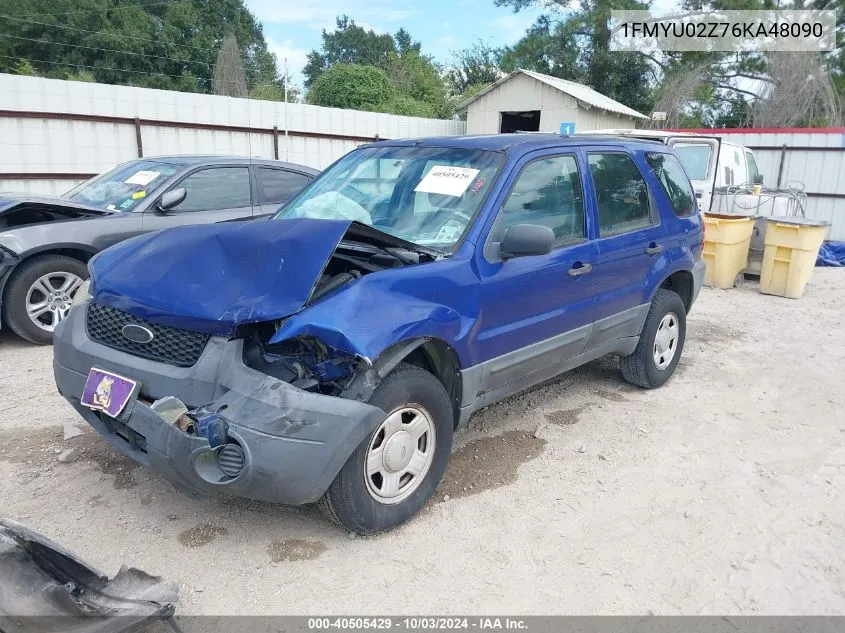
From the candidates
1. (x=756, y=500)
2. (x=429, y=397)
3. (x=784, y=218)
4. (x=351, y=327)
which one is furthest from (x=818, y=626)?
(x=784, y=218)

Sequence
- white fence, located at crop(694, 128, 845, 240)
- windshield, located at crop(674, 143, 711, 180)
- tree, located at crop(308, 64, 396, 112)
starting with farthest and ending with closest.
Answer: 1. tree, located at crop(308, 64, 396, 112)
2. white fence, located at crop(694, 128, 845, 240)
3. windshield, located at crop(674, 143, 711, 180)

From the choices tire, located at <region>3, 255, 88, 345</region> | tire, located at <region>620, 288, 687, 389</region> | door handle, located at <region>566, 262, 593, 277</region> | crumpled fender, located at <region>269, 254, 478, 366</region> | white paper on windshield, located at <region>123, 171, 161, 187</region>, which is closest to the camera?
crumpled fender, located at <region>269, 254, 478, 366</region>

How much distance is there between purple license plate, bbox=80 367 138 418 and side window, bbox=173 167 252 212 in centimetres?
361

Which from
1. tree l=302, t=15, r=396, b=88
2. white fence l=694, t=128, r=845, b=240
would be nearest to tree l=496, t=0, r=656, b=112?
white fence l=694, t=128, r=845, b=240

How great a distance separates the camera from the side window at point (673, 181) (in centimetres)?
495

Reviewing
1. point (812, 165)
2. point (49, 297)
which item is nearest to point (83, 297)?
point (49, 297)

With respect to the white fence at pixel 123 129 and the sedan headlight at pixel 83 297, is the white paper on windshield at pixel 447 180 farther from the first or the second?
the white fence at pixel 123 129

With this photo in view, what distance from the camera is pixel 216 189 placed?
6547 mm

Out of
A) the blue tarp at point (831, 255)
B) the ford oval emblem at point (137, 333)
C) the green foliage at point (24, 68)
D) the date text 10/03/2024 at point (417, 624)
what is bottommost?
the date text 10/03/2024 at point (417, 624)

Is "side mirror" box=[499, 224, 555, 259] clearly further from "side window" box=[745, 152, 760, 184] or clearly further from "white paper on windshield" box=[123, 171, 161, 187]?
"side window" box=[745, 152, 760, 184]

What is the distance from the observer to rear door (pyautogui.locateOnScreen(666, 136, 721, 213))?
10055 millimetres

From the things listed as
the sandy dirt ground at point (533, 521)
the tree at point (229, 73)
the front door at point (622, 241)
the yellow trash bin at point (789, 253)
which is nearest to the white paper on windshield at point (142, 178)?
the sandy dirt ground at point (533, 521)

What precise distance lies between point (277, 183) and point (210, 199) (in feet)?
2.61

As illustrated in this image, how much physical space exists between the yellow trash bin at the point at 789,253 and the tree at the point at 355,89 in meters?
19.4
